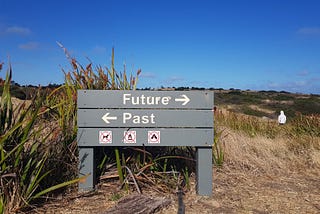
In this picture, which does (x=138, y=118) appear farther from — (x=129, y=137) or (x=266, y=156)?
(x=266, y=156)

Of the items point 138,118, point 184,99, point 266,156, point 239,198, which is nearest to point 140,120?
point 138,118

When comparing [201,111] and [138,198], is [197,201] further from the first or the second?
[201,111]

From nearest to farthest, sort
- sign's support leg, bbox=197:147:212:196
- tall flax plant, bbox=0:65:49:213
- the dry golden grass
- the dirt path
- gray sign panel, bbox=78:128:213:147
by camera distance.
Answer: tall flax plant, bbox=0:65:49:213
the dirt path
gray sign panel, bbox=78:128:213:147
sign's support leg, bbox=197:147:212:196
the dry golden grass

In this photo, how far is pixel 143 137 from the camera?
371cm

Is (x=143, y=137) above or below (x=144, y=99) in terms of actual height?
below

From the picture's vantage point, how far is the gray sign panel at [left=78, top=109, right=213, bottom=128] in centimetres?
369

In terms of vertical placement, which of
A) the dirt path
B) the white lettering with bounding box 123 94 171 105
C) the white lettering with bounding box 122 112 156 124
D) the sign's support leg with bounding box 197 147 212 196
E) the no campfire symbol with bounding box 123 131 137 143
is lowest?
the dirt path

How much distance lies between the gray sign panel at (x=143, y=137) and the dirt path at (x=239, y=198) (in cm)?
61

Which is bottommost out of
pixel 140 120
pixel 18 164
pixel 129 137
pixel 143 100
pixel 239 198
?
pixel 239 198

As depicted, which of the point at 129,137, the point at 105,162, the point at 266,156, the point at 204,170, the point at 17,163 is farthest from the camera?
the point at 266,156

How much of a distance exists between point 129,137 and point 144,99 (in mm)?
475

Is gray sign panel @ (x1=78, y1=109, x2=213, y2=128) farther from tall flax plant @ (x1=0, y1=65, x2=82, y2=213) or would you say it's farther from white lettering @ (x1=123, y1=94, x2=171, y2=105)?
tall flax plant @ (x1=0, y1=65, x2=82, y2=213)

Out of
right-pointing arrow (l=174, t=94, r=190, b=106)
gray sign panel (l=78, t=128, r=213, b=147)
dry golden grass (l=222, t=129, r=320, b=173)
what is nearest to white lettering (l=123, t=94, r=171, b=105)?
right-pointing arrow (l=174, t=94, r=190, b=106)

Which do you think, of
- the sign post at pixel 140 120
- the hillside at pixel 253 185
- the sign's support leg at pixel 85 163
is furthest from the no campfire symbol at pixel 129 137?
the hillside at pixel 253 185
